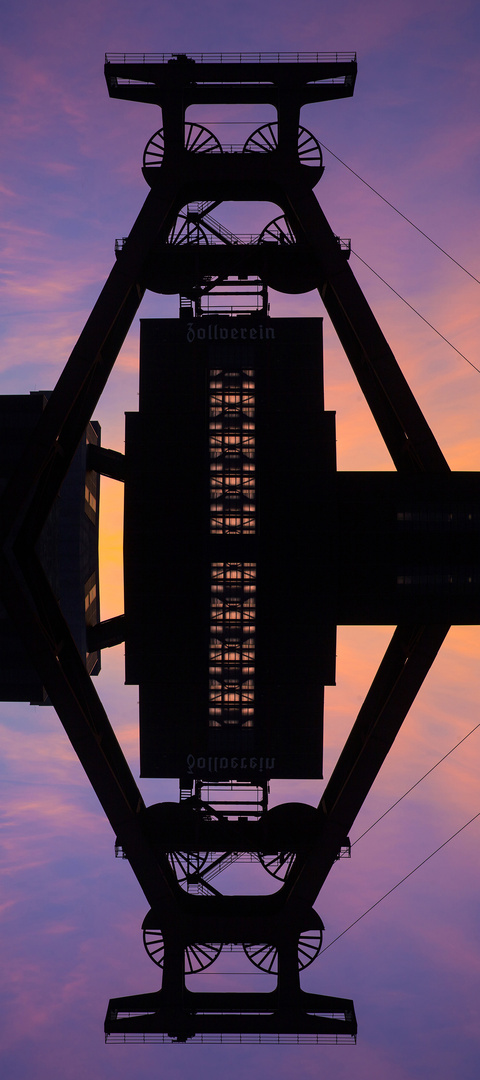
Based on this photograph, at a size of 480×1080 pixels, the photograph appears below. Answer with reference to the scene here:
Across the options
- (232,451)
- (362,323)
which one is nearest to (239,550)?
(232,451)

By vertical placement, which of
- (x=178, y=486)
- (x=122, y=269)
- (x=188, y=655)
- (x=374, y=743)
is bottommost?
(x=374, y=743)

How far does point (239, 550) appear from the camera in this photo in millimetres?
40438

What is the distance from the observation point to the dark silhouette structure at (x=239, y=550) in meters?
25.9

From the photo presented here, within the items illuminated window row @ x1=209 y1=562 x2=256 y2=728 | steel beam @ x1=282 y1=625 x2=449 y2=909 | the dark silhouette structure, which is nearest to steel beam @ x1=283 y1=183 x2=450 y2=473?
the dark silhouette structure

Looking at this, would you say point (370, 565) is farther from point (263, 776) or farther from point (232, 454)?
point (263, 776)

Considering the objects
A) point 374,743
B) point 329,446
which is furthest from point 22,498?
point 374,743

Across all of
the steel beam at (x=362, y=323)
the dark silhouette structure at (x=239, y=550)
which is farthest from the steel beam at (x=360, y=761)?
the steel beam at (x=362, y=323)

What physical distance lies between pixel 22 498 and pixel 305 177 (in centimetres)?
2108

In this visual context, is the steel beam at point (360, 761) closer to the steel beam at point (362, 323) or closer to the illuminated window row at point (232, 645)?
the illuminated window row at point (232, 645)

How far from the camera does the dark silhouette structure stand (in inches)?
1021

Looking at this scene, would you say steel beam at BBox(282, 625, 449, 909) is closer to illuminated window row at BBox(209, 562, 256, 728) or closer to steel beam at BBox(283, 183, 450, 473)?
illuminated window row at BBox(209, 562, 256, 728)

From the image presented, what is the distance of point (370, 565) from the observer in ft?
146

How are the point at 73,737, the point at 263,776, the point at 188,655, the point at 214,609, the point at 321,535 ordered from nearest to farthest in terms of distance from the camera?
the point at 73,737, the point at 263,776, the point at 188,655, the point at 214,609, the point at 321,535

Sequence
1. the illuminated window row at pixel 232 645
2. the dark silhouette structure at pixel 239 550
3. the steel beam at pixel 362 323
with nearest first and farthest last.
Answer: the dark silhouette structure at pixel 239 550 < the illuminated window row at pixel 232 645 < the steel beam at pixel 362 323
